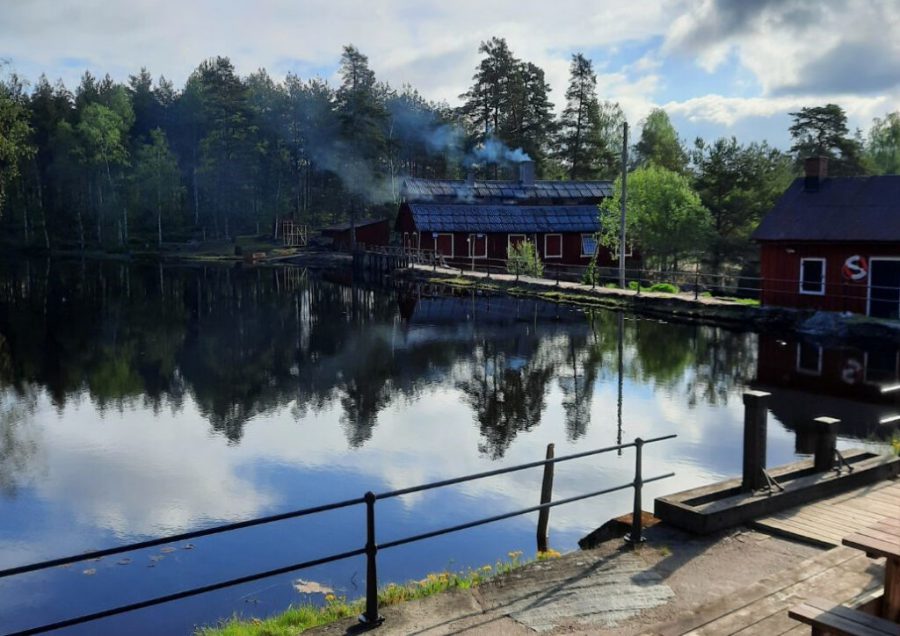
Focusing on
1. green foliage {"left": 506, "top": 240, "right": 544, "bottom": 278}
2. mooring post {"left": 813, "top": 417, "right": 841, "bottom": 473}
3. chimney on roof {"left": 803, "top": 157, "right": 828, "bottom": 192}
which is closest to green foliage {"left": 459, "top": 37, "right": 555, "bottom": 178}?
green foliage {"left": 506, "top": 240, "right": 544, "bottom": 278}

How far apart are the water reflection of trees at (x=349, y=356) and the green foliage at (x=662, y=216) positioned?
11.7m

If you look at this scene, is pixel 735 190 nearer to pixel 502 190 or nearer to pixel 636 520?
pixel 502 190

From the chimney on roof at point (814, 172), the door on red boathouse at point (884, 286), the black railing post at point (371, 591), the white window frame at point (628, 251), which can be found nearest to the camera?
the black railing post at point (371, 591)

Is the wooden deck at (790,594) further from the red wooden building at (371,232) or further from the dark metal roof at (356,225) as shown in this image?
the dark metal roof at (356,225)

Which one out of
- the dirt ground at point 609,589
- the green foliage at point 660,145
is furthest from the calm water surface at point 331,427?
the green foliage at point 660,145

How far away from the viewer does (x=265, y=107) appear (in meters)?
90.3

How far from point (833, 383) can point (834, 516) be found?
13441 millimetres

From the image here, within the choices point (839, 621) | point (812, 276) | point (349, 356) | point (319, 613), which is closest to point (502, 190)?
point (812, 276)

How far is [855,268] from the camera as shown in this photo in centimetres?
2859

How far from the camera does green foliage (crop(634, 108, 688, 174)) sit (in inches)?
3051

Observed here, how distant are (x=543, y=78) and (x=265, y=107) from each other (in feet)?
105

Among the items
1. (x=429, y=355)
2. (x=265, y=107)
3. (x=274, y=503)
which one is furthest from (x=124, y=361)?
(x=265, y=107)

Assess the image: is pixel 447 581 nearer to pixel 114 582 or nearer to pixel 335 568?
pixel 335 568

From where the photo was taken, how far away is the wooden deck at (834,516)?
764 cm
